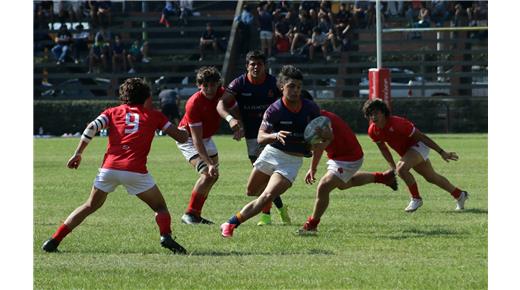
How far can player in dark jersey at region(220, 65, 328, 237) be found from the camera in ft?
37.7

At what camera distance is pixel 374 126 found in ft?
46.4

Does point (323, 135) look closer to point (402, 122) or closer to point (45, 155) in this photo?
point (402, 122)

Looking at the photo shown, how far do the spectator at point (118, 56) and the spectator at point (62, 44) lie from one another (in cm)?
183

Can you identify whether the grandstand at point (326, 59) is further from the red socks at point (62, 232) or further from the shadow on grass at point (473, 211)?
the red socks at point (62, 232)

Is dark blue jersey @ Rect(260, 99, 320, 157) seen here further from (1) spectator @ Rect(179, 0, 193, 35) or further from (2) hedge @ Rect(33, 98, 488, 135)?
(1) spectator @ Rect(179, 0, 193, 35)

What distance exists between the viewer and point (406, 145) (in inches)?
587

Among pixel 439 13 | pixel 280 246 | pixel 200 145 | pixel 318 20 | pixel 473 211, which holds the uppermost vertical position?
pixel 439 13

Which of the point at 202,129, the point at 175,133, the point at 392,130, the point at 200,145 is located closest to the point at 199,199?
the point at 200,145

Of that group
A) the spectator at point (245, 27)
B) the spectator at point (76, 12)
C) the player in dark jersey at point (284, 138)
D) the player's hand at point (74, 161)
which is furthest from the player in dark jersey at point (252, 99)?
the spectator at point (76, 12)

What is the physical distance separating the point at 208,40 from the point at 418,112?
777cm

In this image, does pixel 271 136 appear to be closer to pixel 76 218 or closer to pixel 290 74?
pixel 290 74

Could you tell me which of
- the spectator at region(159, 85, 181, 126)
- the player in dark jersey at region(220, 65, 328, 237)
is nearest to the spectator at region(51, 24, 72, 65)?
the spectator at region(159, 85, 181, 126)

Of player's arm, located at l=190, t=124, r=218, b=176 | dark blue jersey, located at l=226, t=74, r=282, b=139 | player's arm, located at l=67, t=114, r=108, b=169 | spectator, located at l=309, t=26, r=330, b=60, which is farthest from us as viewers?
spectator, located at l=309, t=26, r=330, b=60
